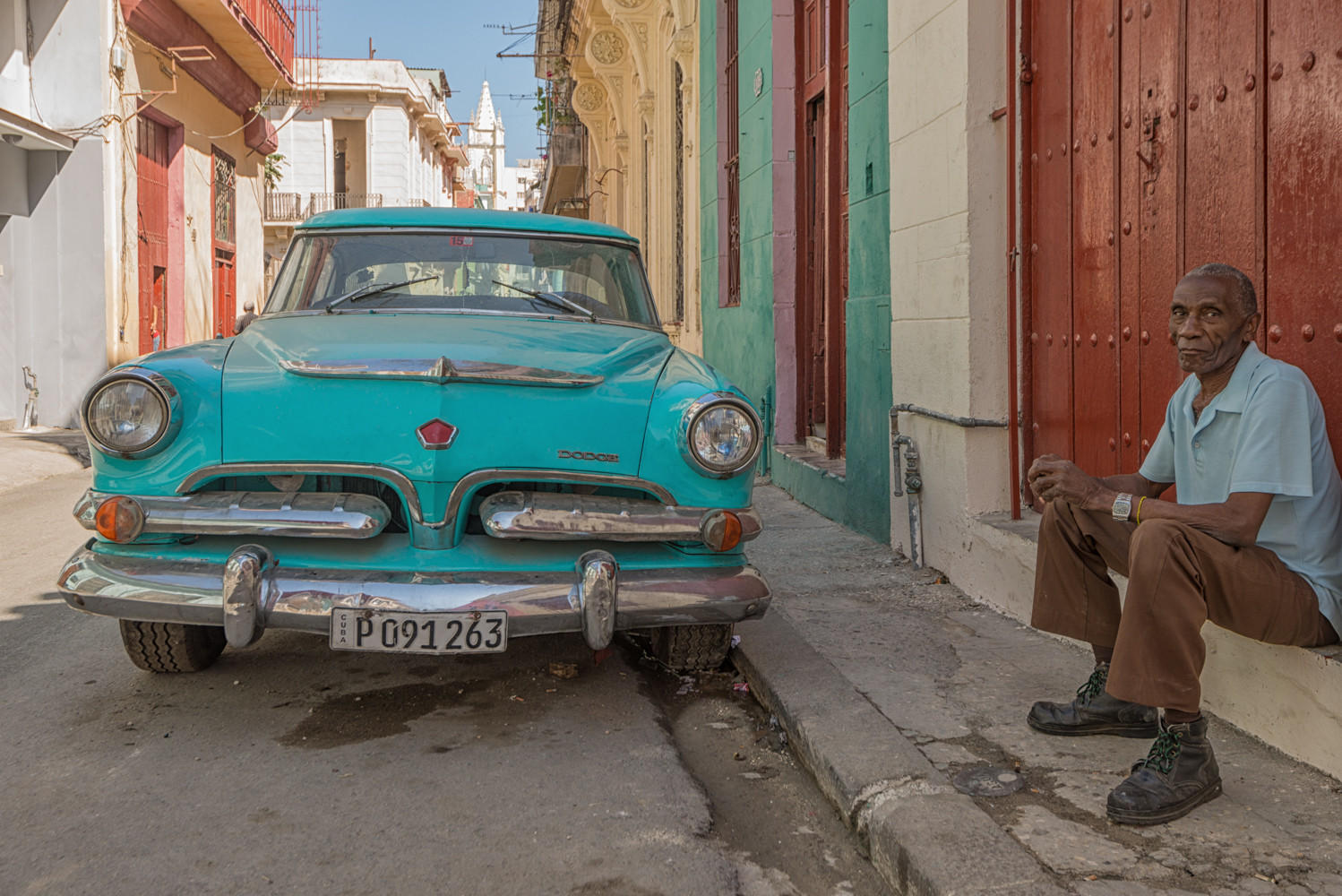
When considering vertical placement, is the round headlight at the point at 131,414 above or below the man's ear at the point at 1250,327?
below

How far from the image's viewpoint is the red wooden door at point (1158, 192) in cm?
302

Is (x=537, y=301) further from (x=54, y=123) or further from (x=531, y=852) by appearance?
(x=54, y=123)

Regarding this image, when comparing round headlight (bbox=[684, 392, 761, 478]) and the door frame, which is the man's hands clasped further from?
the door frame

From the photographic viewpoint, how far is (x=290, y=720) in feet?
11.7

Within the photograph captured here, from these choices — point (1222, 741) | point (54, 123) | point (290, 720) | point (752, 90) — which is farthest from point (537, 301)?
point (54, 123)

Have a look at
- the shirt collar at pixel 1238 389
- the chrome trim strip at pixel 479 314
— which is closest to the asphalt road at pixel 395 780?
the chrome trim strip at pixel 479 314

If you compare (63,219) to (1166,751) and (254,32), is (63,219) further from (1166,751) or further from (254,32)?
(1166,751)

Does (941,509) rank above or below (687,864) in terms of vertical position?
above

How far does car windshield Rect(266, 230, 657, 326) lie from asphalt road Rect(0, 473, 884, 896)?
4.20 feet

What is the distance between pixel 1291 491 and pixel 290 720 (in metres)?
2.74

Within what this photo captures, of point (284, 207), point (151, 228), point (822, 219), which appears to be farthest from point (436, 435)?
point (284, 207)

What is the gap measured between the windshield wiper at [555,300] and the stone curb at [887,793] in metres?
1.47

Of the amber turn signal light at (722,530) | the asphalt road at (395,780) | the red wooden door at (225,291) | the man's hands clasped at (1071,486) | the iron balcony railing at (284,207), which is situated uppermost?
the iron balcony railing at (284,207)

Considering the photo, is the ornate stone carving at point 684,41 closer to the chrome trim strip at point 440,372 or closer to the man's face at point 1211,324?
the chrome trim strip at point 440,372
